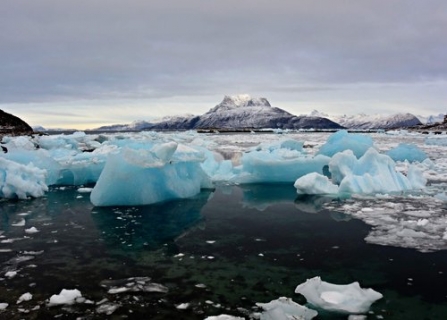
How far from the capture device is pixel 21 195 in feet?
34.3

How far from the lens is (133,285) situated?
4.64 meters

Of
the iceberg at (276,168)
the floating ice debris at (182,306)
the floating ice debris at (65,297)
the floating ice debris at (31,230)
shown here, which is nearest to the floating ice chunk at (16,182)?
the floating ice debris at (31,230)

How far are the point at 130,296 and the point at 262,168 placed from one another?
883 centimetres

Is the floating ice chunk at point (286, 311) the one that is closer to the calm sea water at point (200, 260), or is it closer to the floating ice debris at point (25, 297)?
the calm sea water at point (200, 260)

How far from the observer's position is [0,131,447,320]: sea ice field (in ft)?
13.5

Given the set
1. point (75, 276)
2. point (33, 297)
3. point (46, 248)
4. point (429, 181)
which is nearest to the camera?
point (33, 297)

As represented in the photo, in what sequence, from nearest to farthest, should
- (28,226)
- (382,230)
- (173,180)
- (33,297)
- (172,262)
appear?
(33,297) → (172,262) → (382,230) → (28,226) → (173,180)

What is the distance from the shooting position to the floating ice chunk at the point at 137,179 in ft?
30.1

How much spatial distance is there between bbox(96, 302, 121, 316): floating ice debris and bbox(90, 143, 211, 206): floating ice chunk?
5164 millimetres

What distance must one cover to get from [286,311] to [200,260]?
6.35 feet

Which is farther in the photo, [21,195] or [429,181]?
[429,181]

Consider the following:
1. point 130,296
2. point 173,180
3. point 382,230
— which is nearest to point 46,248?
point 130,296

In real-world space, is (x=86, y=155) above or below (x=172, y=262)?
above

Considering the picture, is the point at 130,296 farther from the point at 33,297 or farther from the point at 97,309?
the point at 33,297
